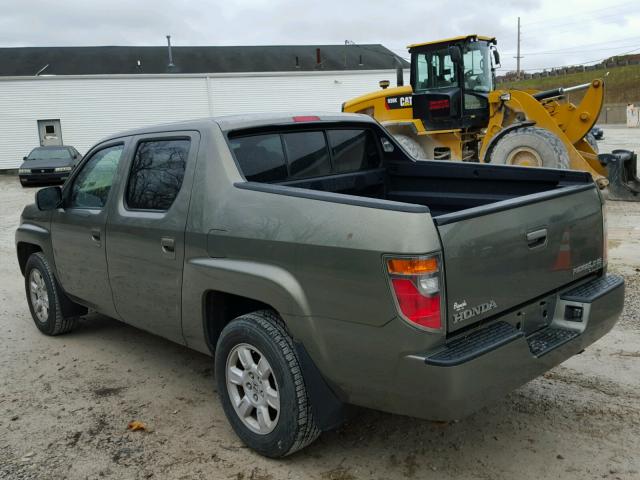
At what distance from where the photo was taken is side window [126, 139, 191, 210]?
12.8 ft

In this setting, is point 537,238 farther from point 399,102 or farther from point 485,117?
point 399,102

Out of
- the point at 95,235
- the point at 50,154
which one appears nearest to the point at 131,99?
the point at 50,154

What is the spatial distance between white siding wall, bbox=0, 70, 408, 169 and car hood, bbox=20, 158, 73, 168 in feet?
35.2

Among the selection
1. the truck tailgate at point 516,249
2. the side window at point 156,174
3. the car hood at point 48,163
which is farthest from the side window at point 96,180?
the car hood at point 48,163

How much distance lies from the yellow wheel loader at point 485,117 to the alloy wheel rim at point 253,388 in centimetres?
777

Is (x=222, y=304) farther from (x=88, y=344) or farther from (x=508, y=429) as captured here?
(x=88, y=344)

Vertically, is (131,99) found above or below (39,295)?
above

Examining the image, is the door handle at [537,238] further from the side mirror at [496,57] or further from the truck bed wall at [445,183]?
the side mirror at [496,57]

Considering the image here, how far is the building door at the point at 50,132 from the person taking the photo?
105 feet

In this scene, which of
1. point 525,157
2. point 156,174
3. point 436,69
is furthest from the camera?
point 436,69

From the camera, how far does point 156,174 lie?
4.09 metres

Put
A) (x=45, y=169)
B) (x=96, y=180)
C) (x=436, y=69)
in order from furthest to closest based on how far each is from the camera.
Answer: (x=45, y=169) < (x=436, y=69) < (x=96, y=180)

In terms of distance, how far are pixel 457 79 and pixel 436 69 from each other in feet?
1.59

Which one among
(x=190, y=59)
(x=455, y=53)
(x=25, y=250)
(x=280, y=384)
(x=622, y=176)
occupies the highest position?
(x=190, y=59)
